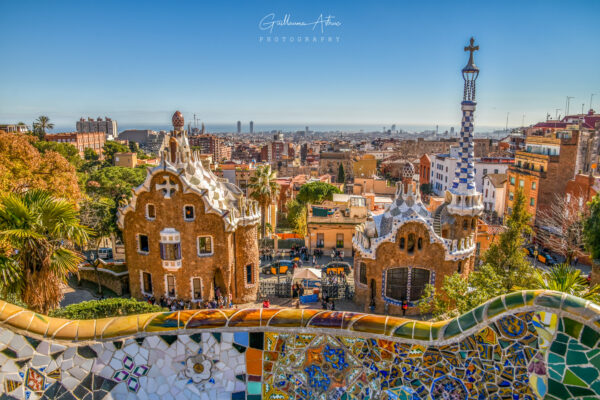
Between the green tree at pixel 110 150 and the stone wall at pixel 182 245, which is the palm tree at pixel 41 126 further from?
the stone wall at pixel 182 245

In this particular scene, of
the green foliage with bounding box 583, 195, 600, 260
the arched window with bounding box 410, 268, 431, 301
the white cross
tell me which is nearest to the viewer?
the white cross

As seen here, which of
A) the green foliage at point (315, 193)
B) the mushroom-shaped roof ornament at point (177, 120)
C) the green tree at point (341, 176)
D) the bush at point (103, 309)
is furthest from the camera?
the green tree at point (341, 176)

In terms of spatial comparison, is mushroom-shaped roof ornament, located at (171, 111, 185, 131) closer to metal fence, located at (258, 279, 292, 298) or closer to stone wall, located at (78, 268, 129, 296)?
stone wall, located at (78, 268, 129, 296)

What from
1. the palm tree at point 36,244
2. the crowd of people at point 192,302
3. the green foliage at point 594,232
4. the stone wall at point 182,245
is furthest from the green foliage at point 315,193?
the palm tree at point 36,244

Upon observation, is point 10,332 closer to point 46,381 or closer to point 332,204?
point 46,381

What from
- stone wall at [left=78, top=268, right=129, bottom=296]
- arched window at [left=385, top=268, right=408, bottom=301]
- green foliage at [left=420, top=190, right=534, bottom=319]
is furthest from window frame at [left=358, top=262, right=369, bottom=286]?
stone wall at [left=78, top=268, right=129, bottom=296]

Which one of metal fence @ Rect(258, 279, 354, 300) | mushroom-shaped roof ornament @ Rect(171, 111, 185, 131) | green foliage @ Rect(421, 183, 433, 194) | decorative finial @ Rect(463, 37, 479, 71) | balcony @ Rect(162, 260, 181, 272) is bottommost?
green foliage @ Rect(421, 183, 433, 194)
